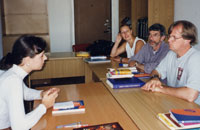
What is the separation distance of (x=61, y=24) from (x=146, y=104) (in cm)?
486

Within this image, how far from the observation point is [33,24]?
5434 millimetres

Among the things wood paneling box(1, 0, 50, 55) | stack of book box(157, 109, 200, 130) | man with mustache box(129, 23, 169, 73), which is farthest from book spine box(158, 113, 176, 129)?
wood paneling box(1, 0, 50, 55)

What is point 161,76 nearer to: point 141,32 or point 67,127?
point 67,127

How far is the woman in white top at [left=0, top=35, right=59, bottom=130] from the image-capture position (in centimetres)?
133

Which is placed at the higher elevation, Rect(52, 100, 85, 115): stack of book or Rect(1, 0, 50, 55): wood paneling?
Rect(1, 0, 50, 55): wood paneling

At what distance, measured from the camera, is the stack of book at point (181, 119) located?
1.20m

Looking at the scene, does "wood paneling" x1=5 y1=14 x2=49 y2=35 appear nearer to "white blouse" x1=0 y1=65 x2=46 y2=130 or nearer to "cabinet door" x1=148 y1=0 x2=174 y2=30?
"cabinet door" x1=148 y1=0 x2=174 y2=30

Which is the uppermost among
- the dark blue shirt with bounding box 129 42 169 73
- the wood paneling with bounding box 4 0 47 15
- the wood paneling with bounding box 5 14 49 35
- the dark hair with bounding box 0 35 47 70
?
the wood paneling with bounding box 4 0 47 15

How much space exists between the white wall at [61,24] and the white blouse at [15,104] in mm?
4646

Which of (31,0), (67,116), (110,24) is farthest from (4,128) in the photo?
(110,24)

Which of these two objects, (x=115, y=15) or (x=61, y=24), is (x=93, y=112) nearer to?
(x=61, y=24)

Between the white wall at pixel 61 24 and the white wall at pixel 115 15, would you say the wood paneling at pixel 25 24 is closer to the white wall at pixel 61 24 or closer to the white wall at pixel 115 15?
the white wall at pixel 61 24

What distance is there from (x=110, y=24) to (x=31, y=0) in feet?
7.10

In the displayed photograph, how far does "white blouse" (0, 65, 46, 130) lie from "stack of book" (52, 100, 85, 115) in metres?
0.11
